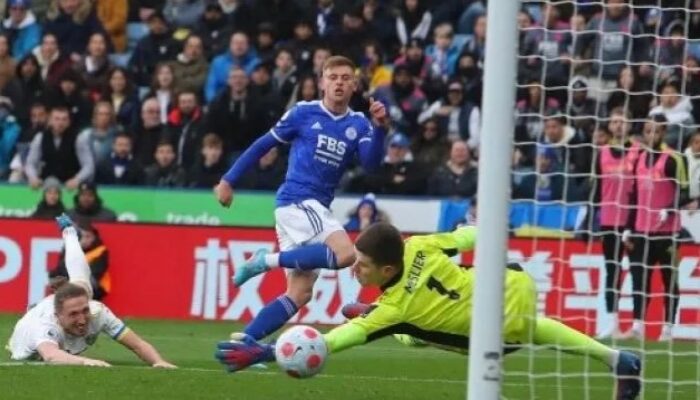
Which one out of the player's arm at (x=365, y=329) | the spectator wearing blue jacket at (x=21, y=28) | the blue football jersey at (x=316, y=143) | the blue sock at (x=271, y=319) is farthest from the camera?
the spectator wearing blue jacket at (x=21, y=28)

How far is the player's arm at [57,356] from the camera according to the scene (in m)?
12.3

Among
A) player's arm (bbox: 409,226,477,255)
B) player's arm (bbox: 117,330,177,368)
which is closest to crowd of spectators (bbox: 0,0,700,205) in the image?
player's arm (bbox: 117,330,177,368)

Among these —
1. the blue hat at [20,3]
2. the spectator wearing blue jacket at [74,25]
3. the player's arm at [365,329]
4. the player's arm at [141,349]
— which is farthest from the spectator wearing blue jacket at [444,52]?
the player's arm at [365,329]

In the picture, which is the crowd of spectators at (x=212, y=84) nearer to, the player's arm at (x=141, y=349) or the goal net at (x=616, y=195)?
the goal net at (x=616, y=195)

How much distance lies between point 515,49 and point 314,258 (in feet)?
15.8

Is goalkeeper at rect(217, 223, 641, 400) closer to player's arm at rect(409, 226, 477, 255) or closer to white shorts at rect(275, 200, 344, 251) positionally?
player's arm at rect(409, 226, 477, 255)

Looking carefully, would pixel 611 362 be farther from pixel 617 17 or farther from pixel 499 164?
pixel 617 17

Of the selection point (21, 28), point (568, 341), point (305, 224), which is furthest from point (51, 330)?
point (21, 28)

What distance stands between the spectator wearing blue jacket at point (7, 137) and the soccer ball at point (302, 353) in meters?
12.6

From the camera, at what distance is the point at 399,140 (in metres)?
21.1

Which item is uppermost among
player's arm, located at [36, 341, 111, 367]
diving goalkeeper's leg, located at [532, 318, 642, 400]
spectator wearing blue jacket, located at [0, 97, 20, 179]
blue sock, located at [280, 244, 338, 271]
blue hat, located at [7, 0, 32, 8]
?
blue hat, located at [7, 0, 32, 8]

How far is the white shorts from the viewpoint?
1305cm

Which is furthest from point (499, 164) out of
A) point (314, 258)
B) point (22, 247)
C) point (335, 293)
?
point (22, 247)

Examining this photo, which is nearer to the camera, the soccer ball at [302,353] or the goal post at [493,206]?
the goal post at [493,206]
